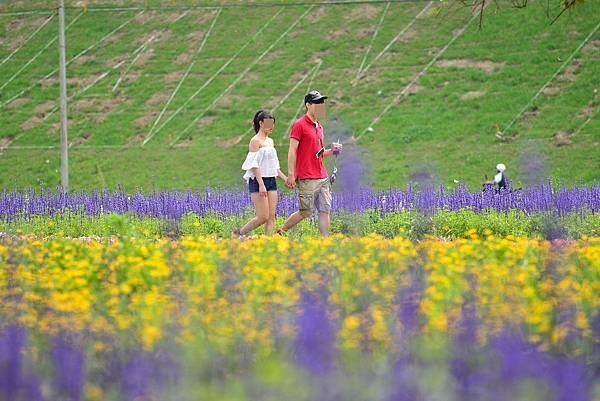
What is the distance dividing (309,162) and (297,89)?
25.6 metres

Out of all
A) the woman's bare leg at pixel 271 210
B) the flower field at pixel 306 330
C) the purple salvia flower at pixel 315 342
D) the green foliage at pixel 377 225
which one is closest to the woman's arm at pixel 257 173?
the woman's bare leg at pixel 271 210

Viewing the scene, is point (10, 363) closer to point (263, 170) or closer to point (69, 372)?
point (69, 372)

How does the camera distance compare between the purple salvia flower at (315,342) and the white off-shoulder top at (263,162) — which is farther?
the white off-shoulder top at (263,162)

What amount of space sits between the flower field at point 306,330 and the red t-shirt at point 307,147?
484 centimetres

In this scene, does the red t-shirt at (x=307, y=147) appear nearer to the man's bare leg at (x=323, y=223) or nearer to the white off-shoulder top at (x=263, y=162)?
the white off-shoulder top at (x=263, y=162)

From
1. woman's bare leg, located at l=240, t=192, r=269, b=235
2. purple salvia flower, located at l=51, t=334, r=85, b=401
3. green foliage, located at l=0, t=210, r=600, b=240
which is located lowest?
purple salvia flower, located at l=51, t=334, r=85, b=401

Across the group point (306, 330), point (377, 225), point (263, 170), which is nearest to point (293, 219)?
point (263, 170)

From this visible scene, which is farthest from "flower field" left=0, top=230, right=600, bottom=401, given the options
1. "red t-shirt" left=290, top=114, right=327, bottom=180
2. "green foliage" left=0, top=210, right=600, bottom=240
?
"green foliage" left=0, top=210, right=600, bottom=240

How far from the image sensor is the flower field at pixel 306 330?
4.81m

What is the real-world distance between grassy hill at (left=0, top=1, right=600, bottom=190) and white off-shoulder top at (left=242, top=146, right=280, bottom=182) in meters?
17.3

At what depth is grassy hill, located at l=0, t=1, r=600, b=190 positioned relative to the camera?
34188 millimetres

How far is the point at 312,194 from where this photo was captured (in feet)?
44.3

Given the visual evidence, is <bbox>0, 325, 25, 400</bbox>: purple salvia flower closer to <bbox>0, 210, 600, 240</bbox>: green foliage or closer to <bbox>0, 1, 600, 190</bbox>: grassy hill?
<bbox>0, 210, 600, 240</bbox>: green foliage

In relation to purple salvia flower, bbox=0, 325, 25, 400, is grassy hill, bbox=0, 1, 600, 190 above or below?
above
